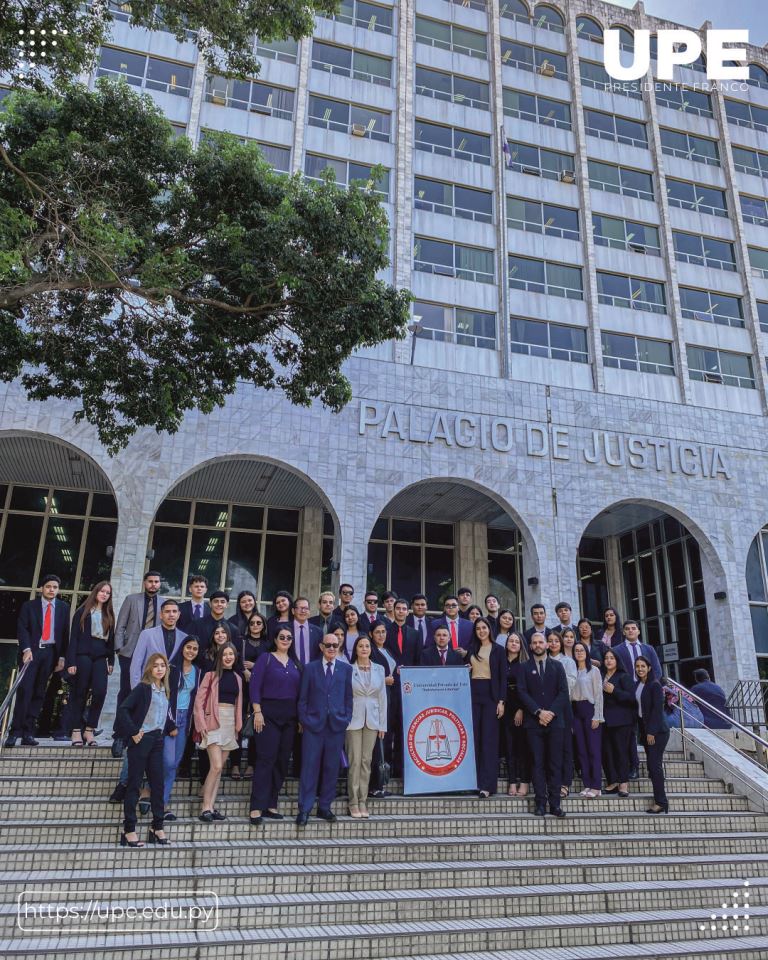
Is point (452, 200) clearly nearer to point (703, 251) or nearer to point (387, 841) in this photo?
point (703, 251)

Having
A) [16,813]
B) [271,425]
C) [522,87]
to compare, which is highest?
[522,87]

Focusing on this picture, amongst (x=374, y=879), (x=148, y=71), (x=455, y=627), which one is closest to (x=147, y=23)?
(x=455, y=627)

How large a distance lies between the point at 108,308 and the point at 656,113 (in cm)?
1985

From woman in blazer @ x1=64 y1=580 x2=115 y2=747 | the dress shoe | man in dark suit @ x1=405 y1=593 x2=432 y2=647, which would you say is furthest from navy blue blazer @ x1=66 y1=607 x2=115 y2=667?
man in dark suit @ x1=405 y1=593 x2=432 y2=647

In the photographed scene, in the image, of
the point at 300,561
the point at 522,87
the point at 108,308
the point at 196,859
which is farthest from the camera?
the point at 522,87

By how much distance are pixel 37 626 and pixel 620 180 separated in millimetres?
20727

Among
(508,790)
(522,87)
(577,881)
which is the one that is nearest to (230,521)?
(508,790)

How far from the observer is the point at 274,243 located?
1011 centimetres

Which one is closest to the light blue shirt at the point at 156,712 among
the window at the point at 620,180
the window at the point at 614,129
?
the window at the point at 620,180

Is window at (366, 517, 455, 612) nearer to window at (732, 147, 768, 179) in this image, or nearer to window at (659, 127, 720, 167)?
window at (659, 127, 720, 167)

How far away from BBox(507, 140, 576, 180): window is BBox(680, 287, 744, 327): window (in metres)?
5.04

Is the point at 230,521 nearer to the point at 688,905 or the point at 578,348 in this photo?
the point at 578,348

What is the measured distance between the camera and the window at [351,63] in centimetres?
2067

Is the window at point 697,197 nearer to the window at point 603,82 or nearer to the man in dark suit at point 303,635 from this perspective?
the window at point 603,82
